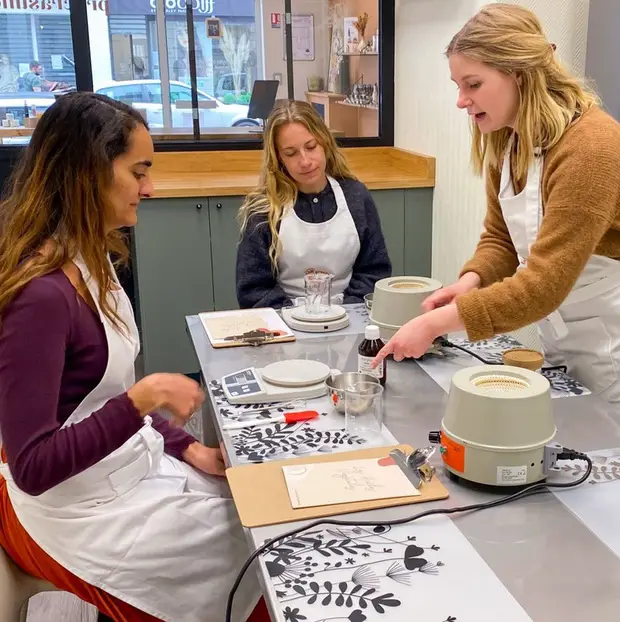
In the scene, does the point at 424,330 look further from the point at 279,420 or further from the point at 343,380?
the point at 279,420

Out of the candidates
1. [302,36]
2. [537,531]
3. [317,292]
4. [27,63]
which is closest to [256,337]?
[317,292]

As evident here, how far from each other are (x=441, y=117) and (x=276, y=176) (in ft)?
3.83

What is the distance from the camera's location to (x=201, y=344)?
177 centimetres

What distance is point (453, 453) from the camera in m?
1.07

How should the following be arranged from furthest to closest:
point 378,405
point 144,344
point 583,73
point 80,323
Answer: point 144,344, point 583,73, point 378,405, point 80,323

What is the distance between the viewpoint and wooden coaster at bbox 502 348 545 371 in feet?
4.70

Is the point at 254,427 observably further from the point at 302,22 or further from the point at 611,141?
the point at 302,22

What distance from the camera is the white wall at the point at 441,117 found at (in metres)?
2.95

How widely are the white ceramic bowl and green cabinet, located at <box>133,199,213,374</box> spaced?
1736 millimetres

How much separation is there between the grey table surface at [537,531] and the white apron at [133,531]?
15 centimetres

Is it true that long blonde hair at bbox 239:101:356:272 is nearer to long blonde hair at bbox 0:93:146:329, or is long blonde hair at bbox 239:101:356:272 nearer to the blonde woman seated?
the blonde woman seated

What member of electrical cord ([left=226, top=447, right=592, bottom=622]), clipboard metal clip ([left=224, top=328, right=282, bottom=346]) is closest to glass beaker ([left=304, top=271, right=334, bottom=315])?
clipboard metal clip ([left=224, top=328, right=282, bottom=346])

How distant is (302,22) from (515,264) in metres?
2.63

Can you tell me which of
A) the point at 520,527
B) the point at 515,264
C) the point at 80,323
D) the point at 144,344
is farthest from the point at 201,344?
the point at 144,344
